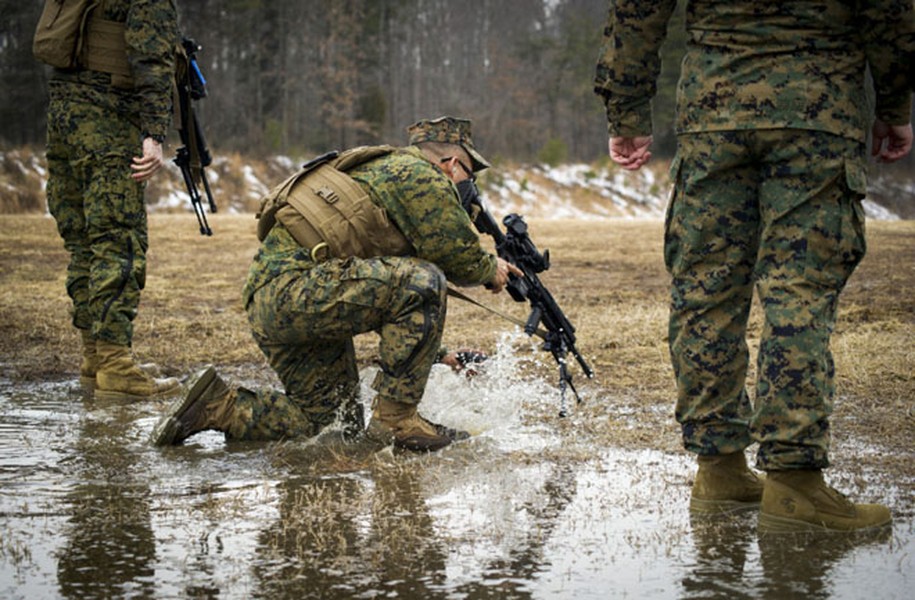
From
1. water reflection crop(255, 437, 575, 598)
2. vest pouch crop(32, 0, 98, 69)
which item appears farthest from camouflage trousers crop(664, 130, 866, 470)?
vest pouch crop(32, 0, 98, 69)

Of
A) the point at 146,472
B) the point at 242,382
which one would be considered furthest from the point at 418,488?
the point at 242,382

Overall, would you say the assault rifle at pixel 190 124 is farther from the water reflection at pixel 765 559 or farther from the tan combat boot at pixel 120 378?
the water reflection at pixel 765 559

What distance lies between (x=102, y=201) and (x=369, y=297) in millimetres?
2165

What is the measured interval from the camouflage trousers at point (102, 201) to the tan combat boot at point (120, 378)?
7 cm

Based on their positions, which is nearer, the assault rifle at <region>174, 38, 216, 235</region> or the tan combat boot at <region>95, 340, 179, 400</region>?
the tan combat boot at <region>95, 340, 179, 400</region>

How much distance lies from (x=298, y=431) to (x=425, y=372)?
67 cm

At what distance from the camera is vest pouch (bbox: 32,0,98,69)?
5941mm

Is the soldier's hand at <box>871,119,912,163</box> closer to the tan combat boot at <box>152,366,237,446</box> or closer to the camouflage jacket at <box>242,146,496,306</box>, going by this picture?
the camouflage jacket at <box>242,146,496,306</box>

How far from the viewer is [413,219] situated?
15.8 ft

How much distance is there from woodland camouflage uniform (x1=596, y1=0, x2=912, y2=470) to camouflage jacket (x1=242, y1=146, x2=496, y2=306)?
130 centimetres

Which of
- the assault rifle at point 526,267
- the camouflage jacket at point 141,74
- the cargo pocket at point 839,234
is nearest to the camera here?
the cargo pocket at point 839,234

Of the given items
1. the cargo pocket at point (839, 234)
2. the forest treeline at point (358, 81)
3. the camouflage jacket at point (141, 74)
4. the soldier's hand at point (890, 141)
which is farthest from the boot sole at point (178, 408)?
the forest treeline at point (358, 81)

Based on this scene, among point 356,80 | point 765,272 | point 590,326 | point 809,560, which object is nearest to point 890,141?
point 765,272

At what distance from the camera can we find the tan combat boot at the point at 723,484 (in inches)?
151
